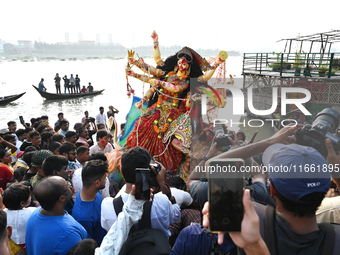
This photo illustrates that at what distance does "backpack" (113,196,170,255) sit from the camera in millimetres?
1686

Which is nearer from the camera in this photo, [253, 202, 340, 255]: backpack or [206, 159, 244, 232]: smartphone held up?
[206, 159, 244, 232]: smartphone held up

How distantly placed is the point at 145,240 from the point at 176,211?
0.46 meters

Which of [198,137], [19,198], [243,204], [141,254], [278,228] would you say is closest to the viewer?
[243,204]

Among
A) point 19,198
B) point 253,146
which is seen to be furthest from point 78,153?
point 253,146

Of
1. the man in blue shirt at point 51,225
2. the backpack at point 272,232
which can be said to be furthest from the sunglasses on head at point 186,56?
the backpack at point 272,232

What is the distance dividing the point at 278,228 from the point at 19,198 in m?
2.21

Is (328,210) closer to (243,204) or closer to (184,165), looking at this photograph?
(243,204)

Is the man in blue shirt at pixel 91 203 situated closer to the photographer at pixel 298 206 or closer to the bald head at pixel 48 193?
the bald head at pixel 48 193

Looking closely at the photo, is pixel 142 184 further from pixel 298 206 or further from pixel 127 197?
pixel 298 206

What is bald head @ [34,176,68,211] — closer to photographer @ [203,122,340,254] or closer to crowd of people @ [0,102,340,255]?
crowd of people @ [0,102,340,255]

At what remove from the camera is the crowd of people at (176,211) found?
1184mm

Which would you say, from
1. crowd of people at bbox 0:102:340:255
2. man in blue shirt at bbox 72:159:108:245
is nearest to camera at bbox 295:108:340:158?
crowd of people at bbox 0:102:340:255

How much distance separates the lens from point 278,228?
125cm

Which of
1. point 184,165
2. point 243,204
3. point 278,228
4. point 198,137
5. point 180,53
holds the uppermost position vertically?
point 180,53
